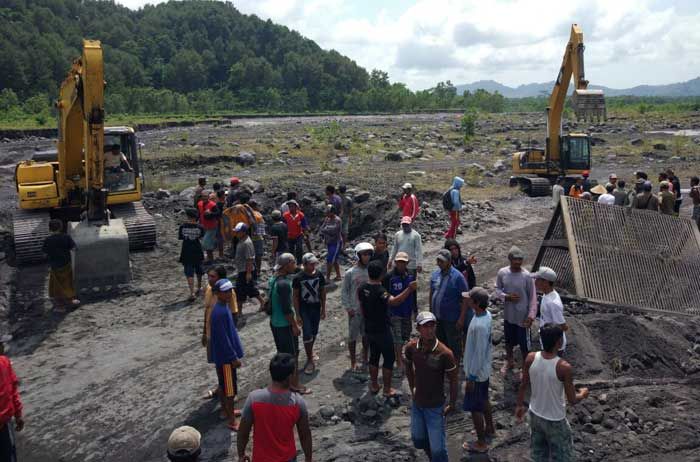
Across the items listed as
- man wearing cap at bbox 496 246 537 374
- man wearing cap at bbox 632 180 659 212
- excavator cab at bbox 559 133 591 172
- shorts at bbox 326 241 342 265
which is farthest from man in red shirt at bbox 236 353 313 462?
excavator cab at bbox 559 133 591 172

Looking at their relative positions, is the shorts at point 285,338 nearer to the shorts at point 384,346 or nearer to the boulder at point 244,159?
the shorts at point 384,346

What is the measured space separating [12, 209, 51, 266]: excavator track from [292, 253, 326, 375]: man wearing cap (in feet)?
24.7

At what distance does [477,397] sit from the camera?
581cm

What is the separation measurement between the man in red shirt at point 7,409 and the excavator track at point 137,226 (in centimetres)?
822

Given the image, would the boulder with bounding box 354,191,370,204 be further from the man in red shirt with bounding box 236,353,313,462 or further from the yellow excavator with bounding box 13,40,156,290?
the man in red shirt with bounding box 236,353,313,462

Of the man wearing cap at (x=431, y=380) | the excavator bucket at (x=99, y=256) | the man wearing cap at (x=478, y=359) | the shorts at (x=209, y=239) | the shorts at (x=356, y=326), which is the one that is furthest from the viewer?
the shorts at (x=209, y=239)

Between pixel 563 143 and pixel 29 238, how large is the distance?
16.5 metres

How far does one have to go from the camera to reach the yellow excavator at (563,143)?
18.5 metres

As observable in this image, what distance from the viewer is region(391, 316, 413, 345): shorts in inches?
290

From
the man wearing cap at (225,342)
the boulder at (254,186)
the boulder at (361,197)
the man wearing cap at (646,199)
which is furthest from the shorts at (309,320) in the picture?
the boulder at (254,186)

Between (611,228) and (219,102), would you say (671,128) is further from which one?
(219,102)

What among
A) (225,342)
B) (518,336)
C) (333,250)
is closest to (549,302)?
(518,336)

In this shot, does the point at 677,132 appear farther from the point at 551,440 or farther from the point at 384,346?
the point at 551,440

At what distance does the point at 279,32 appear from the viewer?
438 feet
